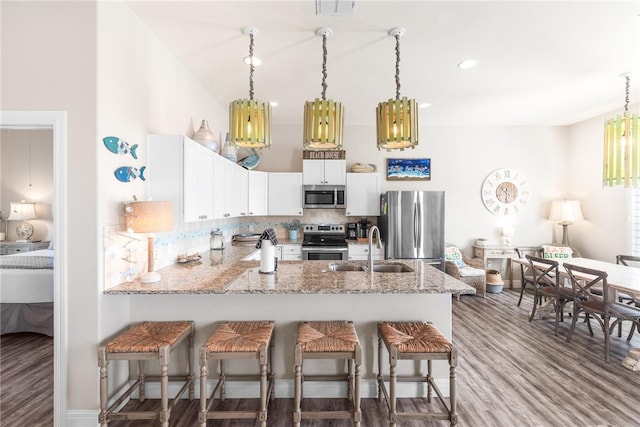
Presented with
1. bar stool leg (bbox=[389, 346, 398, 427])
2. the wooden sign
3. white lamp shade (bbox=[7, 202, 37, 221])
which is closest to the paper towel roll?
bar stool leg (bbox=[389, 346, 398, 427])

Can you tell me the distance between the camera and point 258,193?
489 cm

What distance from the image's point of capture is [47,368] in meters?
2.76

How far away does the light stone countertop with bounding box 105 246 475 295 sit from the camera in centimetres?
202

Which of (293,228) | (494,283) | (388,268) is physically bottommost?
(494,283)

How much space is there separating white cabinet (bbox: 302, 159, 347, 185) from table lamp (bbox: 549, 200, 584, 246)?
3754 millimetres

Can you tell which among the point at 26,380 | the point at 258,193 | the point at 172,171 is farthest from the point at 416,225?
the point at 26,380

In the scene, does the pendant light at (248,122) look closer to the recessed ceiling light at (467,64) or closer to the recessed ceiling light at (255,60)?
the recessed ceiling light at (255,60)

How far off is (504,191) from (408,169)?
6.03 feet

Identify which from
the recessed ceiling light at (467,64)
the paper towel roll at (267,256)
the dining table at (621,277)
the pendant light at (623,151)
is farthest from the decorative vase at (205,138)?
the pendant light at (623,151)

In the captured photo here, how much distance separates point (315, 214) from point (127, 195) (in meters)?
3.43

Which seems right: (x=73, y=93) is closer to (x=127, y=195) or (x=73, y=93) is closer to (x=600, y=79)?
(x=127, y=195)

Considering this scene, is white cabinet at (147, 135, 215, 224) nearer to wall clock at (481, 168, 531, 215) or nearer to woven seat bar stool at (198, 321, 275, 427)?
woven seat bar stool at (198, 321, 275, 427)

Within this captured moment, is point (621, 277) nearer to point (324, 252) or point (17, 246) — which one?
point (324, 252)

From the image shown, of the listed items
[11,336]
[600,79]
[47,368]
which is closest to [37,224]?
[11,336]
